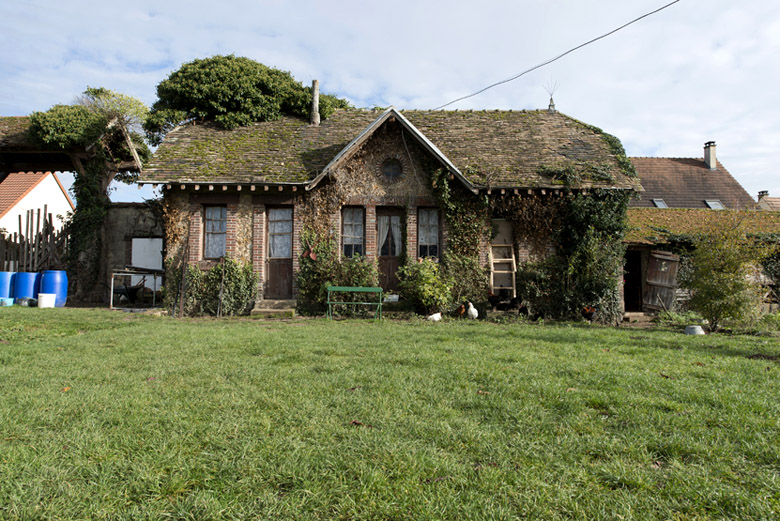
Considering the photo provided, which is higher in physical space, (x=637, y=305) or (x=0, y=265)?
(x=0, y=265)

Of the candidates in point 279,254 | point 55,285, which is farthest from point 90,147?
point 279,254

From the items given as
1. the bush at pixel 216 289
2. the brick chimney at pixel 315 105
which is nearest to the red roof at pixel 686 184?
the brick chimney at pixel 315 105

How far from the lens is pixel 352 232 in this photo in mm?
13781

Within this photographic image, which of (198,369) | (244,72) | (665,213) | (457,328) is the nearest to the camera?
(198,369)

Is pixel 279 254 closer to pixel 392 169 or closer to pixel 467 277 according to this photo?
pixel 392 169

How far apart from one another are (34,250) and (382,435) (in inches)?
701

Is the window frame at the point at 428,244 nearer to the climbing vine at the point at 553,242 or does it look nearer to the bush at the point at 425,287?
the climbing vine at the point at 553,242

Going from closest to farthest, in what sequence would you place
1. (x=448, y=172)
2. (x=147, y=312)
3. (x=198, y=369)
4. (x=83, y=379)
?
(x=83, y=379) → (x=198, y=369) → (x=147, y=312) → (x=448, y=172)

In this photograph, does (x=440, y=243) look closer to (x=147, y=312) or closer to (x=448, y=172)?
(x=448, y=172)

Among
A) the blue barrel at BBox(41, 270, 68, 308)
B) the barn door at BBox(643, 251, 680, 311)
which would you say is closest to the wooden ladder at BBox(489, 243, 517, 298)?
the barn door at BBox(643, 251, 680, 311)

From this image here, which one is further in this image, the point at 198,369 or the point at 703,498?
the point at 198,369

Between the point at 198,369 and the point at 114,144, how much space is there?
15.1 metres

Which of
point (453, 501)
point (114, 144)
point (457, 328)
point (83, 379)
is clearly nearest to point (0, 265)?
point (114, 144)

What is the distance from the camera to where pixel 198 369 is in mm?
5312
